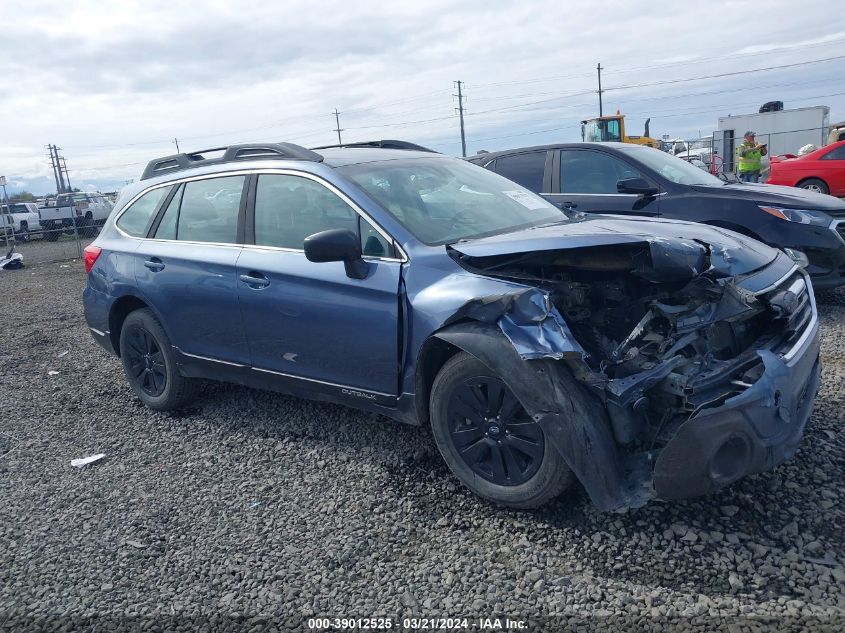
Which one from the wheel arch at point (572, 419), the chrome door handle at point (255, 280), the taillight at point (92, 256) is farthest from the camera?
the taillight at point (92, 256)

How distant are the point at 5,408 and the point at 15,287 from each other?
9.23 meters

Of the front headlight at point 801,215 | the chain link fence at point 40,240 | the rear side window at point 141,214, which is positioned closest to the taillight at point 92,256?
the rear side window at point 141,214

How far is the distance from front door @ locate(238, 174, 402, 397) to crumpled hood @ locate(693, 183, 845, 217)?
422cm

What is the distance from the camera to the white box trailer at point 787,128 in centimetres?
2825

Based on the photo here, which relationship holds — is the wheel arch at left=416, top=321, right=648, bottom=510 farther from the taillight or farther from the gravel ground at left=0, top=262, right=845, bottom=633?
the taillight

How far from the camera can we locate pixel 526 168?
7660 millimetres

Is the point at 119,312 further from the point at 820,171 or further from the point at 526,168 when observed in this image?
the point at 820,171

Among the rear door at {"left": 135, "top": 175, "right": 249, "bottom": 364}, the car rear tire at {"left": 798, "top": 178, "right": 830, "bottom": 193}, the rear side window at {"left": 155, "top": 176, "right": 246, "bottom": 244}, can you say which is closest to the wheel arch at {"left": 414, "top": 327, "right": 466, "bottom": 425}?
the rear door at {"left": 135, "top": 175, "right": 249, "bottom": 364}

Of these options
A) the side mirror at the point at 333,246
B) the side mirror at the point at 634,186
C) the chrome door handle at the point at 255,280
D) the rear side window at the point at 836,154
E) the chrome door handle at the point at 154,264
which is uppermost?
the side mirror at the point at 333,246

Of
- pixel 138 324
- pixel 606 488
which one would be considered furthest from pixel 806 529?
pixel 138 324

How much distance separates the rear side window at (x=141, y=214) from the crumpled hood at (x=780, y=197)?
4.84 metres

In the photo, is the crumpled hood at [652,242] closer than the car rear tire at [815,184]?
Yes

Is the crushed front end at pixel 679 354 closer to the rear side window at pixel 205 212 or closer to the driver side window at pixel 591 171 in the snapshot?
the rear side window at pixel 205 212

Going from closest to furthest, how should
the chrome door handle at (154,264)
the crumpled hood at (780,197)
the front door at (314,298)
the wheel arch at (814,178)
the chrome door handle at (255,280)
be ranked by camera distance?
1. the front door at (314,298)
2. the chrome door handle at (255,280)
3. the chrome door handle at (154,264)
4. the crumpled hood at (780,197)
5. the wheel arch at (814,178)
